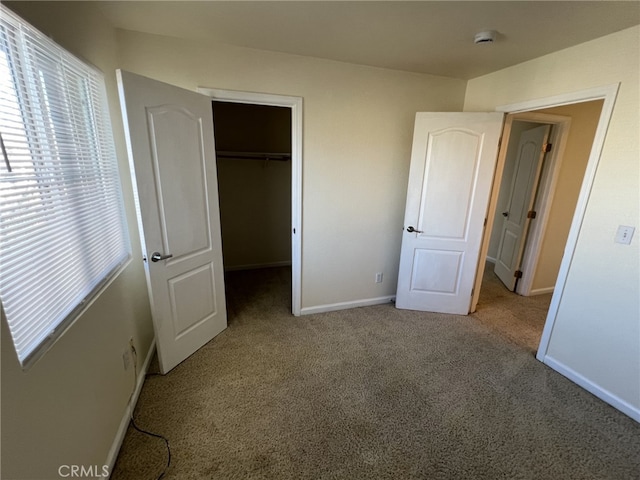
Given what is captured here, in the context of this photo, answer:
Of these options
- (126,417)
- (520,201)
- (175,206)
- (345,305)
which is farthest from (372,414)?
(520,201)

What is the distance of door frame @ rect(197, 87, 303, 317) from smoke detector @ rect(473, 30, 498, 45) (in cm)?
133

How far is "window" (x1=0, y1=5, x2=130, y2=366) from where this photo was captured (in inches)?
34.8

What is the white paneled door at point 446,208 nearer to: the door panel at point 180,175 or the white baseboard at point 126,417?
the door panel at point 180,175

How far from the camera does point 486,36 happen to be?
1.78 metres

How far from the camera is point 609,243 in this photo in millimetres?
1862

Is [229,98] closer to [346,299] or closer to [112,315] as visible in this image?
[112,315]

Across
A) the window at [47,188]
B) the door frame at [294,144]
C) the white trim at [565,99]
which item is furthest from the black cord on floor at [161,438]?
A: the white trim at [565,99]

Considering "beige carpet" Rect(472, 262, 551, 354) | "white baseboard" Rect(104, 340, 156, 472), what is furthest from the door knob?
"beige carpet" Rect(472, 262, 551, 354)

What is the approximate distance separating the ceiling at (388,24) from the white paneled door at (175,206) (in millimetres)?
443

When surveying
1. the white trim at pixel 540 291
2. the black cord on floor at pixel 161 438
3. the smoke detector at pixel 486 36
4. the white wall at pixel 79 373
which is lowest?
the black cord on floor at pixel 161 438

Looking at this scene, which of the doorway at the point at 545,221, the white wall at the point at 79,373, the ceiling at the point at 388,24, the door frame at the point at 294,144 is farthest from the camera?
the doorway at the point at 545,221

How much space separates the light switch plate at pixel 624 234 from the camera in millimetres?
1753

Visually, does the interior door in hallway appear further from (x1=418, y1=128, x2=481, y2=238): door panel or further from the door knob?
the door knob

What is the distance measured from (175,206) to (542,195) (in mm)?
3740
